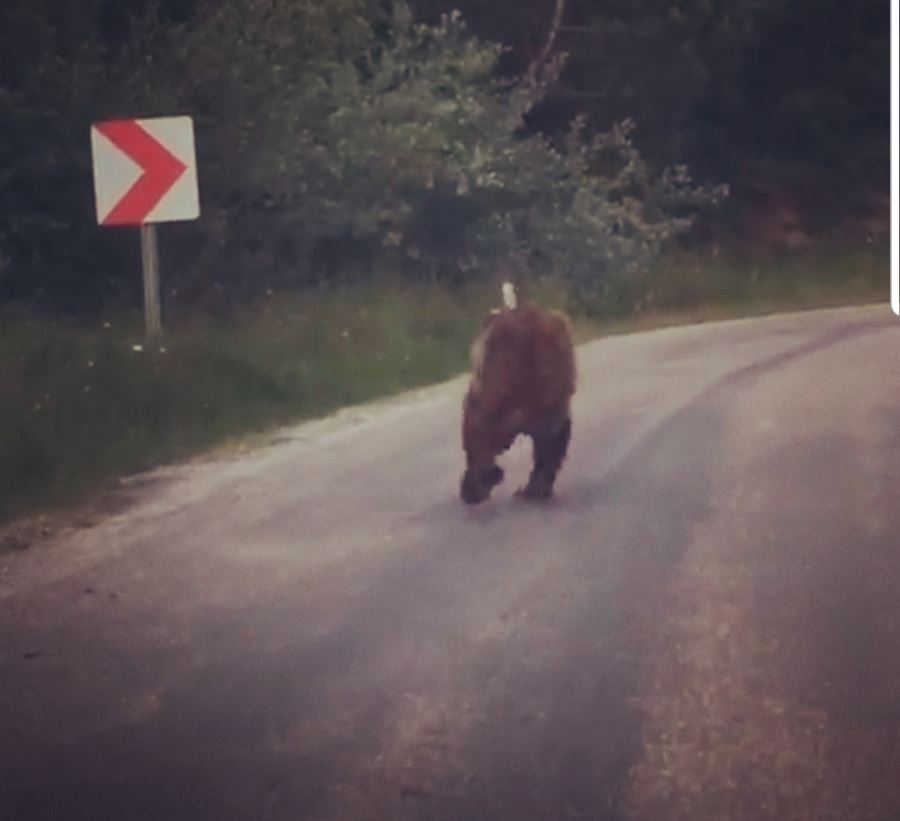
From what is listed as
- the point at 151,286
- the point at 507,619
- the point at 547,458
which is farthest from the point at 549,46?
the point at 507,619

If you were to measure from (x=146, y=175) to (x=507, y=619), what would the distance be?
1.09 metres

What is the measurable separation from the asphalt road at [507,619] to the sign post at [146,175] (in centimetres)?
50

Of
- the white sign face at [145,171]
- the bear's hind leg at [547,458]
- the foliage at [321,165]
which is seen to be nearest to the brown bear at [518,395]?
the bear's hind leg at [547,458]

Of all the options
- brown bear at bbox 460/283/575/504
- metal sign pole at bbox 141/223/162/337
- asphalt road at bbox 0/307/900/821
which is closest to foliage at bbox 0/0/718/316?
metal sign pole at bbox 141/223/162/337

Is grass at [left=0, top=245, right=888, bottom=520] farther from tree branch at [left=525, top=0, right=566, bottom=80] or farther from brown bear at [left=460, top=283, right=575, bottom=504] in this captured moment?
tree branch at [left=525, top=0, right=566, bottom=80]

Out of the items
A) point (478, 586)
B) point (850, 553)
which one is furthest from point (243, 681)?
point (850, 553)

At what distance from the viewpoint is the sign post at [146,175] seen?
3.02 metres

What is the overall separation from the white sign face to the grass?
0.23 metres

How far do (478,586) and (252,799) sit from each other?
22.3 inches

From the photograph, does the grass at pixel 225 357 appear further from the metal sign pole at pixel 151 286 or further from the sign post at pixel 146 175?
the sign post at pixel 146 175

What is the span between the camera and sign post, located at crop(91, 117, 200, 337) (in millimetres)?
3021

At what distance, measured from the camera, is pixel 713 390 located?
318cm

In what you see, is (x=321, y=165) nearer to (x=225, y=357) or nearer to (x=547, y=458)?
(x=225, y=357)

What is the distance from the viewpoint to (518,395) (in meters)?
3.12
